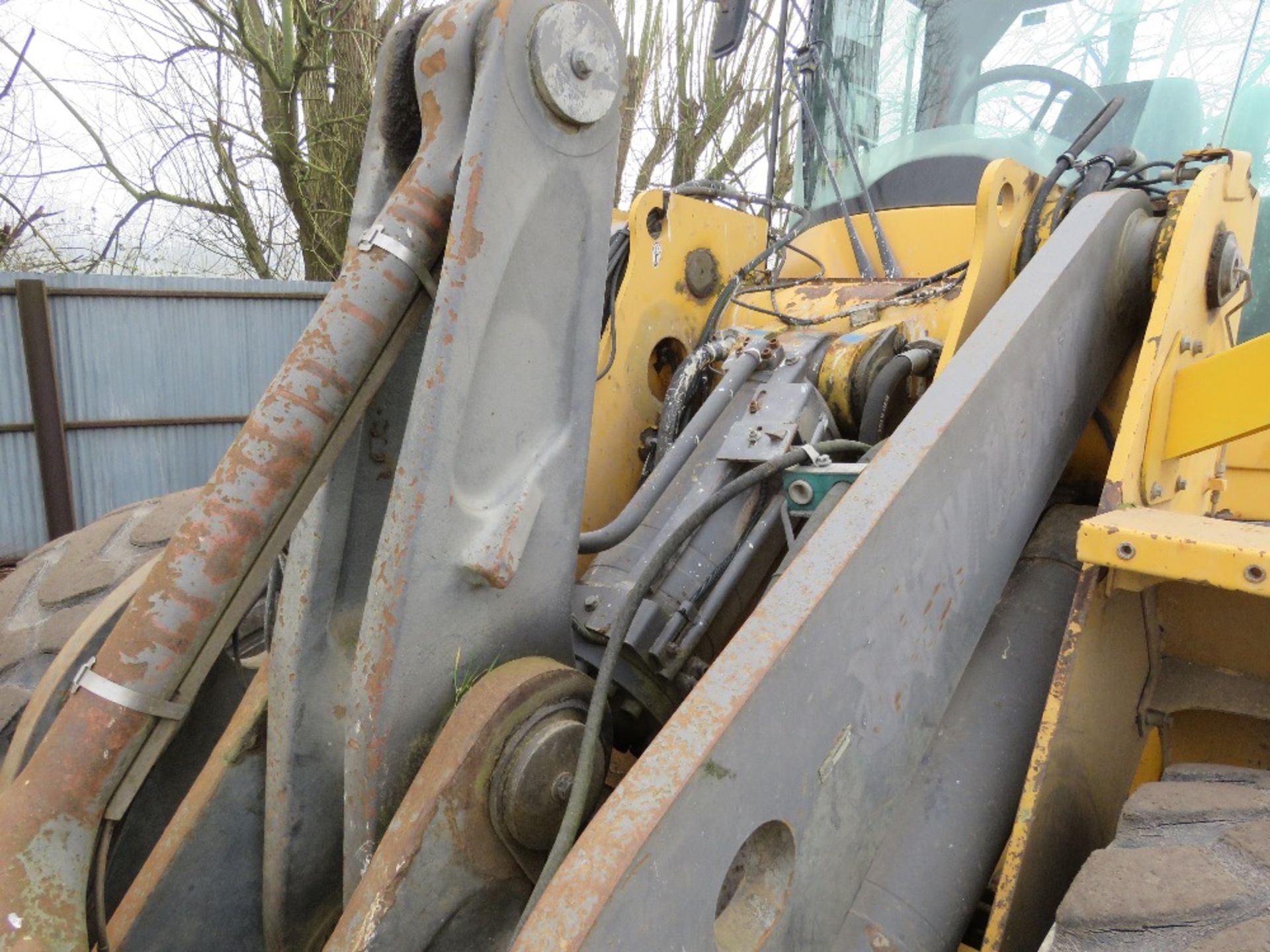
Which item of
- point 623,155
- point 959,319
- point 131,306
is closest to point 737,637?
point 959,319

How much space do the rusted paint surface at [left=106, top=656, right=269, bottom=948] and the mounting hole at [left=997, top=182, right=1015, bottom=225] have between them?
1.51 m

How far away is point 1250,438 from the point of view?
2137 mm

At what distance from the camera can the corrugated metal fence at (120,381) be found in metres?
7.61

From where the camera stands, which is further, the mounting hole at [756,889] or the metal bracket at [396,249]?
the metal bracket at [396,249]

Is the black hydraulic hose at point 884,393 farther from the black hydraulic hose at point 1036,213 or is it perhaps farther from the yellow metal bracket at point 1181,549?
the yellow metal bracket at point 1181,549

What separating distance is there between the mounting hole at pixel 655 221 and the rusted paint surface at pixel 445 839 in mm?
1338

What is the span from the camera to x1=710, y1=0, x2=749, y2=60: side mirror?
2.46 m

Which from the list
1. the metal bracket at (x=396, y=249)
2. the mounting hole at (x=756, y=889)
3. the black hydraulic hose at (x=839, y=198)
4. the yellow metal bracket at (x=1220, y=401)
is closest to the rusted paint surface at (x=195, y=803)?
the metal bracket at (x=396, y=249)

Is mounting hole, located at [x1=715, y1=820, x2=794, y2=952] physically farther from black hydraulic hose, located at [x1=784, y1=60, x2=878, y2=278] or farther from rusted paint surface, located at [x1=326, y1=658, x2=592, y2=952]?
black hydraulic hose, located at [x1=784, y1=60, x2=878, y2=278]

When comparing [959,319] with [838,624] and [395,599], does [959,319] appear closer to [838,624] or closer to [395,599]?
[838,624]

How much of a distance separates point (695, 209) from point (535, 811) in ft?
5.35

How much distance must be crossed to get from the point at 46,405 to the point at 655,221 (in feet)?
23.6

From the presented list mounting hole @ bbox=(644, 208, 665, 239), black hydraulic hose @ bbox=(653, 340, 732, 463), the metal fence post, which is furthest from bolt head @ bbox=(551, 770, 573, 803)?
the metal fence post

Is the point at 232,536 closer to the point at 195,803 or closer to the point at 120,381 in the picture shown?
the point at 195,803
